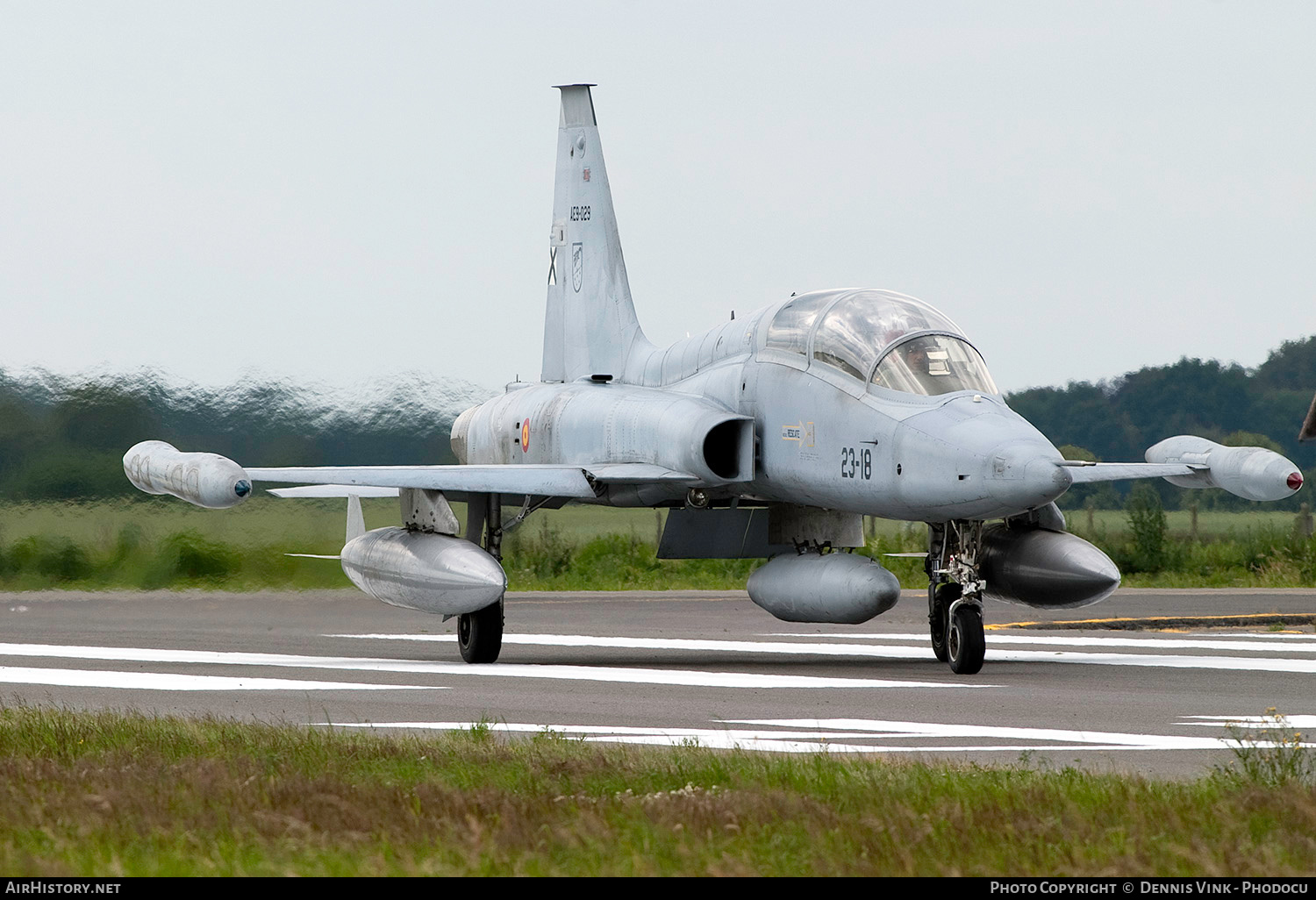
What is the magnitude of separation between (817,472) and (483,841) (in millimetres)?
9821

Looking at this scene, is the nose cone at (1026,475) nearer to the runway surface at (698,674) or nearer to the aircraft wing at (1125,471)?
the runway surface at (698,674)

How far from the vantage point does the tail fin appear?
2241cm

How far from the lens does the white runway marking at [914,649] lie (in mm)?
16453

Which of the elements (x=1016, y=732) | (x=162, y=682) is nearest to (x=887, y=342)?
(x=1016, y=732)

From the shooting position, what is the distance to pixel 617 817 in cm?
703

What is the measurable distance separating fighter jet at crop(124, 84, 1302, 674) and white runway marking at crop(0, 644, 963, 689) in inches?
23.8

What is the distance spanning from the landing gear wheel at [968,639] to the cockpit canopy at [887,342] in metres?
1.76

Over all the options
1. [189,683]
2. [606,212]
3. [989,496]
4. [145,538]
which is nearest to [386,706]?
[189,683]

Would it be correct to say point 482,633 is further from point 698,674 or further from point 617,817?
point 617,817

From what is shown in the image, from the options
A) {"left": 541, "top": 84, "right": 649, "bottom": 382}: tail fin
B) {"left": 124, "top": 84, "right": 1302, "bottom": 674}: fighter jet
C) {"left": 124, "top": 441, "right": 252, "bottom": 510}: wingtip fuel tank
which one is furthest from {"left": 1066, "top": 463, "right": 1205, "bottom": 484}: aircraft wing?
{"left": 124, "top": 441, "right": 252, "bottom": 510}: wingtip fuel tank

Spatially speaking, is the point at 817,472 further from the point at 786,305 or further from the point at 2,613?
the point at 2,613

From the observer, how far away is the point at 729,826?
6621mm

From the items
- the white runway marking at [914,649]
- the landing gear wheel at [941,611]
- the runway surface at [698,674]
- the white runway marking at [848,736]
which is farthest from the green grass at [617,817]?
the white runway marking at [914,649]

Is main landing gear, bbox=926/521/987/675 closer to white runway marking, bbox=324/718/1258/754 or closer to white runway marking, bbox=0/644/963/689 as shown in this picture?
white runway marking, bbox=0/644/963/689
